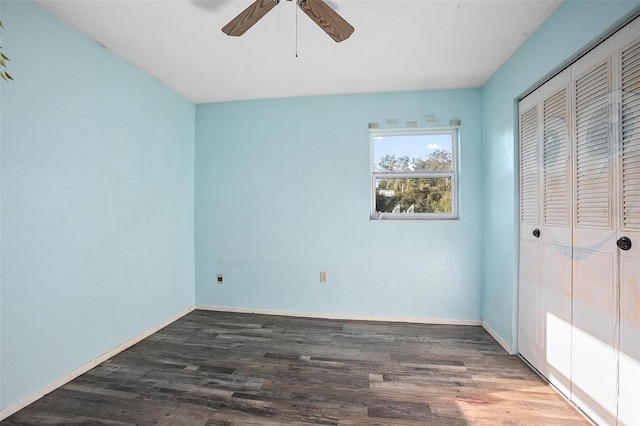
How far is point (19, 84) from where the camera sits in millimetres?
1708

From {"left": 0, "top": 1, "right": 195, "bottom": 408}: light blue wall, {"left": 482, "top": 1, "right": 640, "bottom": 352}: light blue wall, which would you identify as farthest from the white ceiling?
{"left": 0, "top": 1, "right": 195, "bottom": 408}: light blue wall

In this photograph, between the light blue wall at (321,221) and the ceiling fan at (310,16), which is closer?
the ceiling fan at (310,16)

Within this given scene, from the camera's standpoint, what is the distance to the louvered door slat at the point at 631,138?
4.37ft

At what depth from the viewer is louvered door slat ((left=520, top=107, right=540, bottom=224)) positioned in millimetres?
2107

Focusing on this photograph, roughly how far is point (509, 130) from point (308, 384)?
266 centimetres

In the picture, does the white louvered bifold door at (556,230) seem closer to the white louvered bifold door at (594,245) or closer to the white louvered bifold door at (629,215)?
the white louvered bifold door at (594,245)

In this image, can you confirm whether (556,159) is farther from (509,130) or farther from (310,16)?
(310,16)

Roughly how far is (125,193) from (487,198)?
11.5 feet

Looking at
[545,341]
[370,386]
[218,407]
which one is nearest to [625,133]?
Answer: [545,341]

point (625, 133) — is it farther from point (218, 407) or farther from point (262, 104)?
point (262, 104)

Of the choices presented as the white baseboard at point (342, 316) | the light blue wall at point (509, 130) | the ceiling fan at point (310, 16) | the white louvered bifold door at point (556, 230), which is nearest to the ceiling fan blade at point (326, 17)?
the ceiling fan at point (310, 16)

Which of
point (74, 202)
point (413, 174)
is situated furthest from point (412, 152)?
point (74, 202)

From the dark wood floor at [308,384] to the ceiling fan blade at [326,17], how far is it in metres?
2.28

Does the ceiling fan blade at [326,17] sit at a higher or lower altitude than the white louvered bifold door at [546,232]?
higher
